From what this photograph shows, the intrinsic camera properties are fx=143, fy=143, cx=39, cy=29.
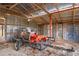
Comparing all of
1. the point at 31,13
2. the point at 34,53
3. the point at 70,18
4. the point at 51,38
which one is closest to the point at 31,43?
the point at 34,53

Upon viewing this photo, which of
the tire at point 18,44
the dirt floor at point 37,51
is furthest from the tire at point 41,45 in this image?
the tire at point 18,44

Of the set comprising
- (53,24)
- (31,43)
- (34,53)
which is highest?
(53,24)

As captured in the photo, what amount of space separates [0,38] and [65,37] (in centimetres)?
109

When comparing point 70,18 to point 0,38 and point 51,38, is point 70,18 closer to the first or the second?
point 51,38

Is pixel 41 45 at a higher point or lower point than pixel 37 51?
higher

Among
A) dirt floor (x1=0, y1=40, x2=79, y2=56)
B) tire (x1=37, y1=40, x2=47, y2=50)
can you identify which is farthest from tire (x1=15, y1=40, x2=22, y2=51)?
tire (x1=37, y1=40, x2=47, y2=50)

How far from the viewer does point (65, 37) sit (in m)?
2.40

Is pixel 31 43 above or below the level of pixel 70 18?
below

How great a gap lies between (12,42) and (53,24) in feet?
2.47

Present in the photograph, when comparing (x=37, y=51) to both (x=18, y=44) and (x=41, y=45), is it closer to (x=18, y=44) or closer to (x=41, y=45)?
(x=41, y=45)

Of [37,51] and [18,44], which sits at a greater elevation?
[18,44]

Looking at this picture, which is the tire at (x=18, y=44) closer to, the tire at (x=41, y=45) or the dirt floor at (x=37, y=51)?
the dirt floor at (x=37, y=51)

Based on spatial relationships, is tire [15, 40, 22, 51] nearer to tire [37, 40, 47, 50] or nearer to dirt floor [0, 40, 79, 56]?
dirt floor [0, 40, 79, 56]

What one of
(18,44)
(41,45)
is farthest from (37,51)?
(18,44)
